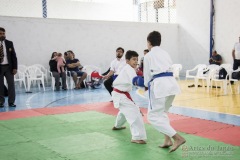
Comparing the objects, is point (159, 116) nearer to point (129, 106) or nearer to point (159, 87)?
point (159, 87)

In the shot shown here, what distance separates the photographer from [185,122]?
588 centimetres

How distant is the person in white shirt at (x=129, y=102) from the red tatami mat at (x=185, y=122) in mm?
1057

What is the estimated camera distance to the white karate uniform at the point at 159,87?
3.88 m

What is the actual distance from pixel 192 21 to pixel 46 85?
8.38 m

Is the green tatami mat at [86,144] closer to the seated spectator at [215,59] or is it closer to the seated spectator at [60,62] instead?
the seated spectator at [60,62]

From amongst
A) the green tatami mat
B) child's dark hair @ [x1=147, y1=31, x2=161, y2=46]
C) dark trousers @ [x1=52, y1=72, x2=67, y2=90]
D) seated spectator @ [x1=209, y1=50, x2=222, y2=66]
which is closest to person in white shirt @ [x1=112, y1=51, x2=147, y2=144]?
the green tatami mat

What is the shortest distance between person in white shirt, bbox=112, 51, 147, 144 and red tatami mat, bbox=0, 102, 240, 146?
1.06m

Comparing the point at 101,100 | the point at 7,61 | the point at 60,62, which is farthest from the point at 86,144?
the point at 60,62

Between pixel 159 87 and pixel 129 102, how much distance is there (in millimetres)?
859

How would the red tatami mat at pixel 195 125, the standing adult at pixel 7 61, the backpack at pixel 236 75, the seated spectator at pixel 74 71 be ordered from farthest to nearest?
1. the seated spectator at pixel 74 71
2. the backpack at pixel 236 75
3. the standing adult at pixel 7 61
4. the red tatami mat at pixel 195 125

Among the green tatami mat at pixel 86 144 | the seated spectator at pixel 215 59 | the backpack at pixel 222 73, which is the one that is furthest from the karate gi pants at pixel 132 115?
the seated spectator at pixel 215 59

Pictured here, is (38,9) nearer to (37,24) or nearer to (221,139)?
(37,24)

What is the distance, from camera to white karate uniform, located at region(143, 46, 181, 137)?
3.88 metres

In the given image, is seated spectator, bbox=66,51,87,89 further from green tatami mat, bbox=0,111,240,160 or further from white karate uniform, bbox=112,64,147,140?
white karate uniform, bbox=112,64,147,140
